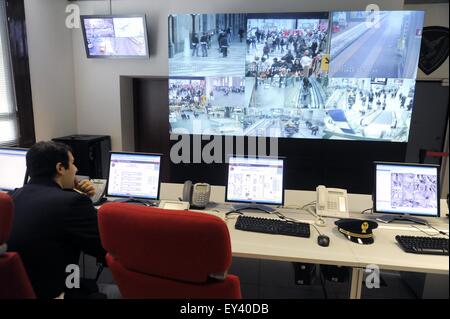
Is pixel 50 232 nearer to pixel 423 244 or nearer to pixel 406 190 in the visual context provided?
pixel 423 244

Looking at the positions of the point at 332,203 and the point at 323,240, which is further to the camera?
the point at 332,203

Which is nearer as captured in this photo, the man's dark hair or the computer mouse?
the man's dark hair

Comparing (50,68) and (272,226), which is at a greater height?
(50,68)

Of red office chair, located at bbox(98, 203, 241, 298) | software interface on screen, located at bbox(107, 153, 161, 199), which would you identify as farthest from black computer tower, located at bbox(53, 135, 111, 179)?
red office chair, located at bbox(98, 203, 241, 298)

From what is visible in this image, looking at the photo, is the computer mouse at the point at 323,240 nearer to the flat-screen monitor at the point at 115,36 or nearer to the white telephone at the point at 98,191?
the white telephone at the point at 98,191

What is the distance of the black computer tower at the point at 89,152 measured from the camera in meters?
3.96

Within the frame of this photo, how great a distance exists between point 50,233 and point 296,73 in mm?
3186

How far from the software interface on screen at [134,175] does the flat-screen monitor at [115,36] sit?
234 centimetres

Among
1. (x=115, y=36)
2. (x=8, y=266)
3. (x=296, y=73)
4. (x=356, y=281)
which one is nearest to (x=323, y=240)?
(x=356, y=281)

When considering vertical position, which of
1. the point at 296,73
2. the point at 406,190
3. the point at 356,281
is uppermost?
the point at 296,73

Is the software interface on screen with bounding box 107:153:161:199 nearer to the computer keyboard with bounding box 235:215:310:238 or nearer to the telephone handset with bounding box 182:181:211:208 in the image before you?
the telephone handset with bounding box 182:181:211:208

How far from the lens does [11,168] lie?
2.39 meters

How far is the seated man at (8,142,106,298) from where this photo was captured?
4.40 ft

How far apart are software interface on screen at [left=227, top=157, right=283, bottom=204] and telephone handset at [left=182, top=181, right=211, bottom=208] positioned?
Result: 171mm
